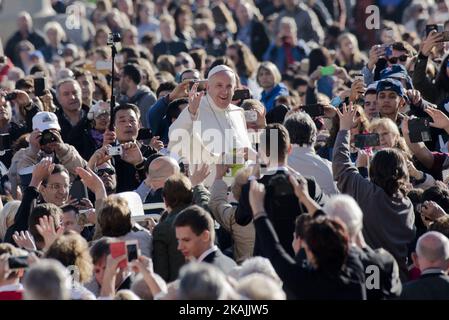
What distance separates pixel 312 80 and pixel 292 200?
6686mm

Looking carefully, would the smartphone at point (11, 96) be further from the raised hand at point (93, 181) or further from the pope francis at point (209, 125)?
the raised hand at point (93, 181)

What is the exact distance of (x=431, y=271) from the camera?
9312 mm

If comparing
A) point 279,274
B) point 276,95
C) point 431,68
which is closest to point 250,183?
point 279,274

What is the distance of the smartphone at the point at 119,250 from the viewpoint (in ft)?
29.3

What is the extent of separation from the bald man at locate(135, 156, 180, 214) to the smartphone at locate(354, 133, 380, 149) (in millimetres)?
1368

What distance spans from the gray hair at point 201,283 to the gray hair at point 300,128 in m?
3.31

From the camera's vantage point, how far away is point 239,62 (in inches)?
702

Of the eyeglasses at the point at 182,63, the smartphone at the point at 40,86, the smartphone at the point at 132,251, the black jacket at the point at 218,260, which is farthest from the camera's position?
the eyeglasses at the point at 182,63

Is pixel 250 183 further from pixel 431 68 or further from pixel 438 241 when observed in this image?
pixel 431 68

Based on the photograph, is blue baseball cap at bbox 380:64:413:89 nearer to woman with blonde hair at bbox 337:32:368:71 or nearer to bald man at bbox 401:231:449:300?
bald man at bbox 401:231:449:300

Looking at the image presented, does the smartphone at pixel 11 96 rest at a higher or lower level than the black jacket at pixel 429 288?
higher

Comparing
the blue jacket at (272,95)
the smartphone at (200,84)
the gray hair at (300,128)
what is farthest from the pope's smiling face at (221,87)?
the blue jacket at (272,95)

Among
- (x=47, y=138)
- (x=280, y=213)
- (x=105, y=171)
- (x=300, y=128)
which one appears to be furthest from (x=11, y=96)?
(x=280, y=213)

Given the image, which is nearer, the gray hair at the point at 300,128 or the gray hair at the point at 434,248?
the gray hair at the point at 434,248
